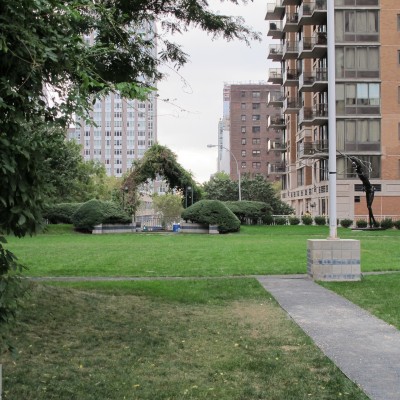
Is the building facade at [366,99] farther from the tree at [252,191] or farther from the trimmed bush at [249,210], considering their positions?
the trimmed bush at [249,210]

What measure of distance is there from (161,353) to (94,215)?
3103cm

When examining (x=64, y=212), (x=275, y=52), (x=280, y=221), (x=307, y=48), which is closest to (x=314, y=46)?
(x=307, y=48)

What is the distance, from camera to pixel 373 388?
462 cm

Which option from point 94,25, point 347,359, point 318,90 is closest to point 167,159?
point 318,90

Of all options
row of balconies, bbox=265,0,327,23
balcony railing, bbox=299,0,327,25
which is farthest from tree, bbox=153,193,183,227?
balcony railing, bbox=299,0,327,25

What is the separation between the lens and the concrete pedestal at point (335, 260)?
39.1ft

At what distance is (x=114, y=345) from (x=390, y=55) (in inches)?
1916

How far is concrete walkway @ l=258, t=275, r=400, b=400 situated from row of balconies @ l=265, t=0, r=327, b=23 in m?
44.6

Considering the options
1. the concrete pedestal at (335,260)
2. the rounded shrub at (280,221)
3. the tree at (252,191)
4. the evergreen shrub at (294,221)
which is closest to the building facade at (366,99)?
the tree at (252,191)

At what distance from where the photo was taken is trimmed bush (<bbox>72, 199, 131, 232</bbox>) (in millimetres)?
36125

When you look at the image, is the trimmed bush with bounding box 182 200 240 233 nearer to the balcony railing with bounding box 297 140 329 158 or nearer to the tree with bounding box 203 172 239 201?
the balcony railing with bounding box 297 140 329 158

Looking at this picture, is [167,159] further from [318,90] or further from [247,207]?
[318,90]

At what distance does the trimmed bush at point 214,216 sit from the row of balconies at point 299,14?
24047 millimetres

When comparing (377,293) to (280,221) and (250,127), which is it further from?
(250,127)
